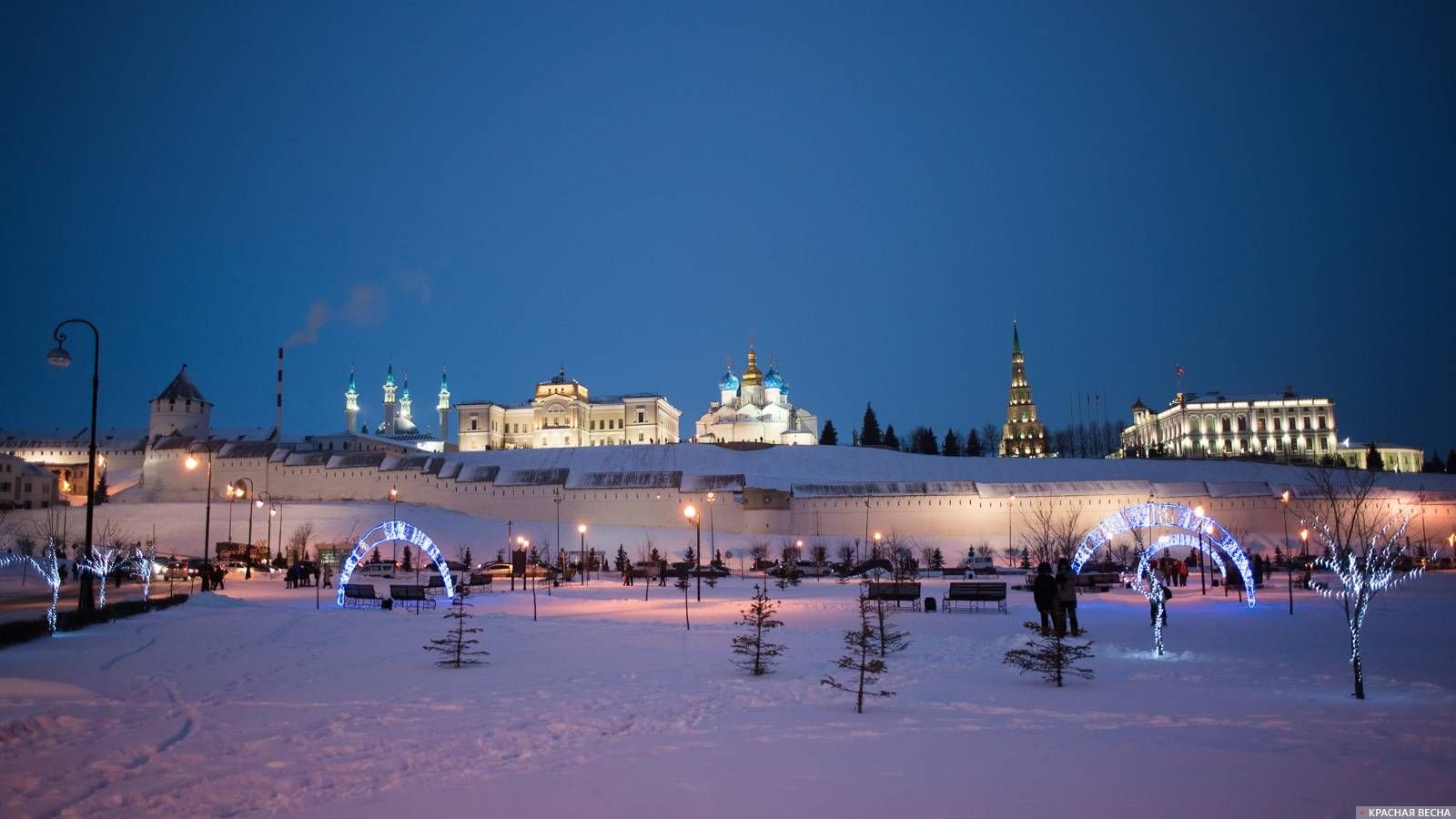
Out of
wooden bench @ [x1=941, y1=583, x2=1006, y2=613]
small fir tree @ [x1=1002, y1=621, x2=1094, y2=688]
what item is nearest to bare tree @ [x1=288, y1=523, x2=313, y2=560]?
wooden bench @ [x1=941, y1=583, x2=1006, y2=613]

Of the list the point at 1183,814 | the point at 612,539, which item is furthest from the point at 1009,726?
the point at 612,539

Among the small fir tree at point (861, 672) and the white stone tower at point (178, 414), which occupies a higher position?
the white stone tower at point (178, 414)

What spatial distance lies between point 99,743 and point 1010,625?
1301 centimetres

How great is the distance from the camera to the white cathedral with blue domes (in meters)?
87.2

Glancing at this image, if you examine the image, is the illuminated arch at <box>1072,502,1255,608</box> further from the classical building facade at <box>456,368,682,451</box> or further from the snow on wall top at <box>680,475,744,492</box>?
the classical building facade at <box>456,368,682,451</box>

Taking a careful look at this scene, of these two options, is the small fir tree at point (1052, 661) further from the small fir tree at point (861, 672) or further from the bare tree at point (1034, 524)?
the bare tree at point (1034, 524)

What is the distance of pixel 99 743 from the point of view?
257 inches

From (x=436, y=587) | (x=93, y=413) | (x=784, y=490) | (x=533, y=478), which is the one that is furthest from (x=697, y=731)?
(x=533, y=478)

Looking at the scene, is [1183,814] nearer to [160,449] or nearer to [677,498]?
[677,498]

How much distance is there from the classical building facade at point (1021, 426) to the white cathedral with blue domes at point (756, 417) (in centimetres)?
2237

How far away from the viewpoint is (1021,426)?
102000mm

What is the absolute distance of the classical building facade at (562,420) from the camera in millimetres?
86938

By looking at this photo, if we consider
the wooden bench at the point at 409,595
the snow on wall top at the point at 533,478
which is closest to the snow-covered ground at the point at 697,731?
the wooden bench at the point at 409,595

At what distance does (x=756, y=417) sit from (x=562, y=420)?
60.2ft
